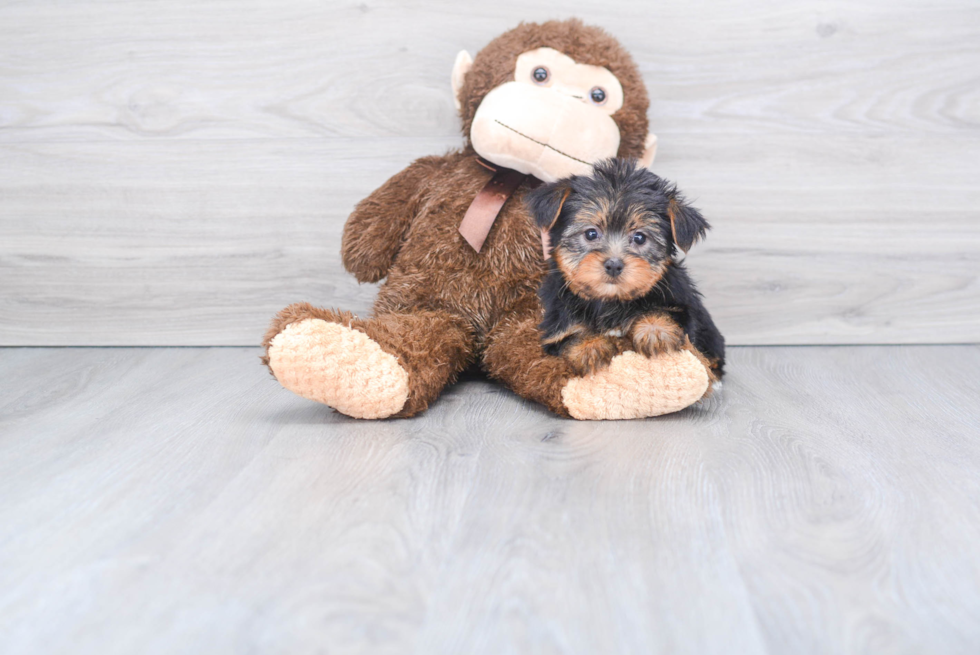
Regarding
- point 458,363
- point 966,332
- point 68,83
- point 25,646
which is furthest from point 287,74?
point 966,332

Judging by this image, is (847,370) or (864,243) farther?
(864,243)

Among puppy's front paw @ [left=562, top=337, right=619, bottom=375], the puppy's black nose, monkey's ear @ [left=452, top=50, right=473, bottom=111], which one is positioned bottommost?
puppy's front paw @ [left=562, top=337, right=619, bottom=375]

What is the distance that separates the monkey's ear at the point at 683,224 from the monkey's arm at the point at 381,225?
27.8 inches

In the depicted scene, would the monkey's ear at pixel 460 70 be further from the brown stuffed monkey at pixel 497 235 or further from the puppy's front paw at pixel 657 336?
the puppy's front paw at pixel 657 336

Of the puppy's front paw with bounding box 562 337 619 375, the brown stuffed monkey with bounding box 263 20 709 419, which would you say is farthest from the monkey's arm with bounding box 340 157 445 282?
the puppy's front paw with bounding box 562 337 619 375

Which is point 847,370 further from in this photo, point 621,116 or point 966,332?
point 621,116

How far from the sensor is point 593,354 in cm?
158

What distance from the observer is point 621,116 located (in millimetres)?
1867

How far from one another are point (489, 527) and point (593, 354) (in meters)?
0.54

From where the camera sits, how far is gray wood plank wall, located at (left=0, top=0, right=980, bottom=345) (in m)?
2.20

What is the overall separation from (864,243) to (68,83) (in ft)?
7.86

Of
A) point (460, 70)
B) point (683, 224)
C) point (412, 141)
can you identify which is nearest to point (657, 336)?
point (683, 224)

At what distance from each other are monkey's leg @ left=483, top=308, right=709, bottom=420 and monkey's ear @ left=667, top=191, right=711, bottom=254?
23cm

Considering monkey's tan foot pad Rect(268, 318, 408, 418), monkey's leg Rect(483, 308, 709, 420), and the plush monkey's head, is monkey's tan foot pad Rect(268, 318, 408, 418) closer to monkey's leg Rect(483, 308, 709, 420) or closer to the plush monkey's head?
monkey's leg Rect(483, 308, 709, 420)
